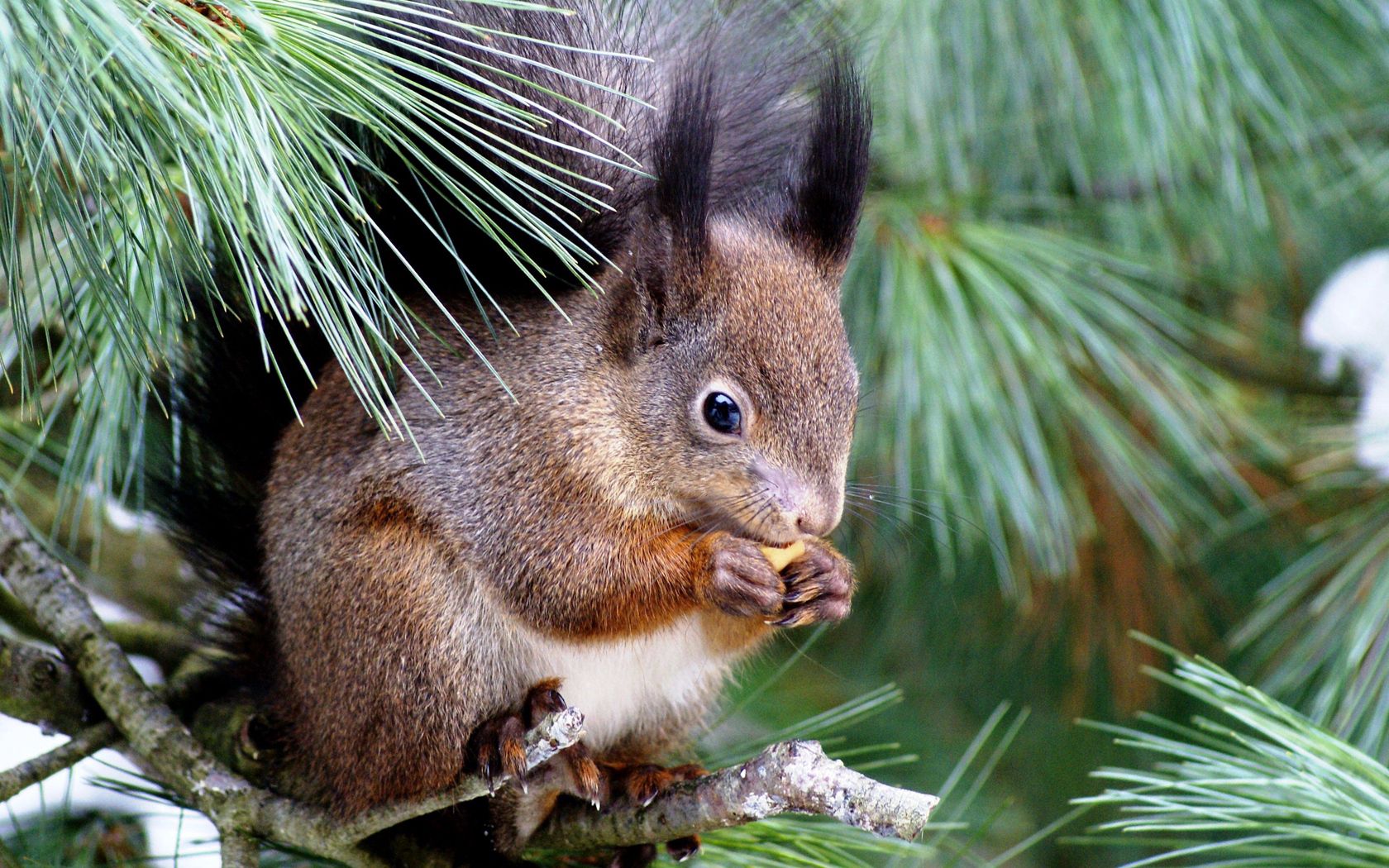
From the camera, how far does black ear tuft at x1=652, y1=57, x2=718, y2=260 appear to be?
138 cm

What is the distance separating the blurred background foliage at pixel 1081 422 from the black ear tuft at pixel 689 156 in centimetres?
29

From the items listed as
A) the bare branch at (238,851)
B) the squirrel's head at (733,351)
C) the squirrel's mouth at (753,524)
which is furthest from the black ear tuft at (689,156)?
the bare branch at (238,851)

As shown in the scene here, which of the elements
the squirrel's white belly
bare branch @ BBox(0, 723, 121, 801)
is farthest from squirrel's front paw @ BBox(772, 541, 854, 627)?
bare branch @ BBox(0, 723, 121, 801)

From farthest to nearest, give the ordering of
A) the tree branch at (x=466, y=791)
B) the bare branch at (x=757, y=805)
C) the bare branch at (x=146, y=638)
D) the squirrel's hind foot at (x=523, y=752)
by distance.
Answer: the bare branch at (x=146, y=638) < the squirrel's hind foot at (x=523, y=752) < the tree branch at (x=466, y=791) < the bare branch at (x=757, y=805)

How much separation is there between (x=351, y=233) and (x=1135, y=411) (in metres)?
1.73

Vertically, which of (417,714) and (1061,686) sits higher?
(417,714)

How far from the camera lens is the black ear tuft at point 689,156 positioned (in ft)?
4.53

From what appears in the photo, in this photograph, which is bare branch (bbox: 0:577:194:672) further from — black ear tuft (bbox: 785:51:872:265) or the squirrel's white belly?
black ear tuft (bbox: 785:51:872:265)

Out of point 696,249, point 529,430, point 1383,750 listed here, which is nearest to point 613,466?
point 529,430

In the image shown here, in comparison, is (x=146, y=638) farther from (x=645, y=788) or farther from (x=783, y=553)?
(x=783, y=553)

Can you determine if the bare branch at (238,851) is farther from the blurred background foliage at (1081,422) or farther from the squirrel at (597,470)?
the blurred background foliage at (1081,422)

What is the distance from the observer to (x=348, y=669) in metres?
1.41

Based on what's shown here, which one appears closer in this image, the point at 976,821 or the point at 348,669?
the point at 348,669

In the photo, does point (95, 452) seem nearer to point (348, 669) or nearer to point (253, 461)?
point (253, 461)
